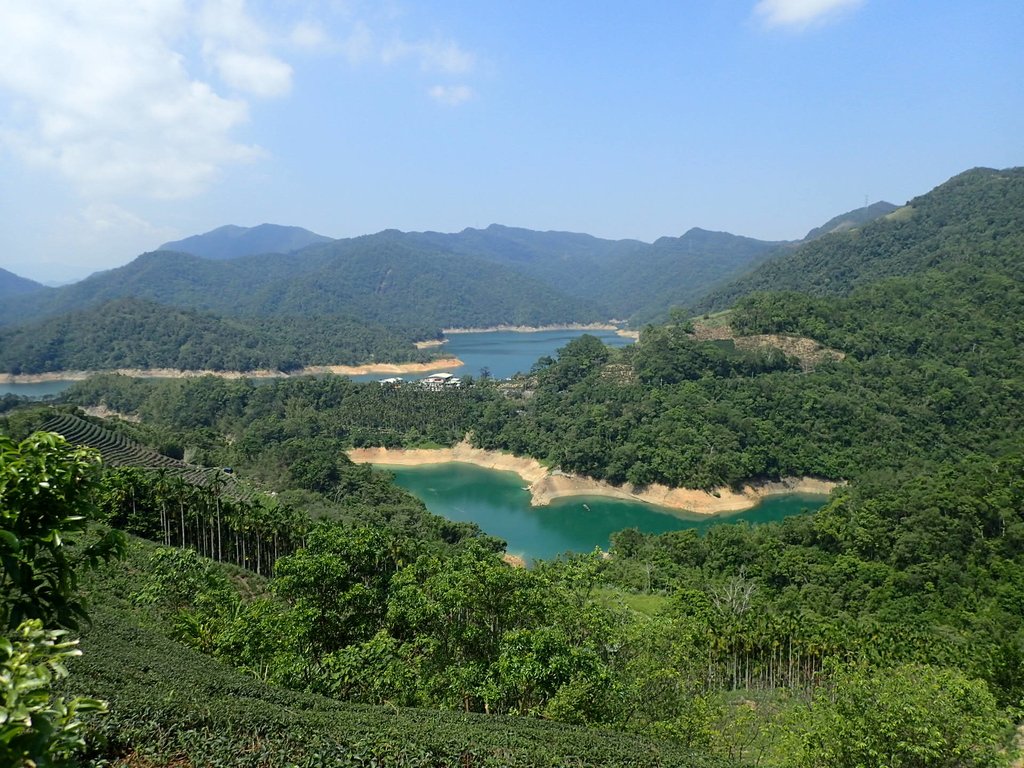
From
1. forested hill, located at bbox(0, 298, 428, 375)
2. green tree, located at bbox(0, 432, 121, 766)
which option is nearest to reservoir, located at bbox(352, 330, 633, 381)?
forested hill, located at bbox(0, 298, 428, 375)

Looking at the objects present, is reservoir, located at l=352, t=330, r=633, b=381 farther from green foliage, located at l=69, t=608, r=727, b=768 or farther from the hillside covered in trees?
green foliage, located at l=69, t=608, r=727, b=768

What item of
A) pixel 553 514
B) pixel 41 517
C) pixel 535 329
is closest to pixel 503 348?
pixel 535 329

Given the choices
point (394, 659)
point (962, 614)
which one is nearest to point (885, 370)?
point (962, 614)

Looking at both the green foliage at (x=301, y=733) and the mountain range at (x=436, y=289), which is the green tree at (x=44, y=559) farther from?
the mountain range at (x=436, y=289)

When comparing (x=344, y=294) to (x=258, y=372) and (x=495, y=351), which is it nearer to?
(x=495, y=351)

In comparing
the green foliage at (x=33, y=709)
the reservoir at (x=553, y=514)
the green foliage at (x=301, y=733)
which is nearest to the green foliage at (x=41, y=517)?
the green foliage at (x=33, y=709)

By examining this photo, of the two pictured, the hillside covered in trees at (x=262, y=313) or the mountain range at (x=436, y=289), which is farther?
the hillside covered in trees at (x=262, y=313)
